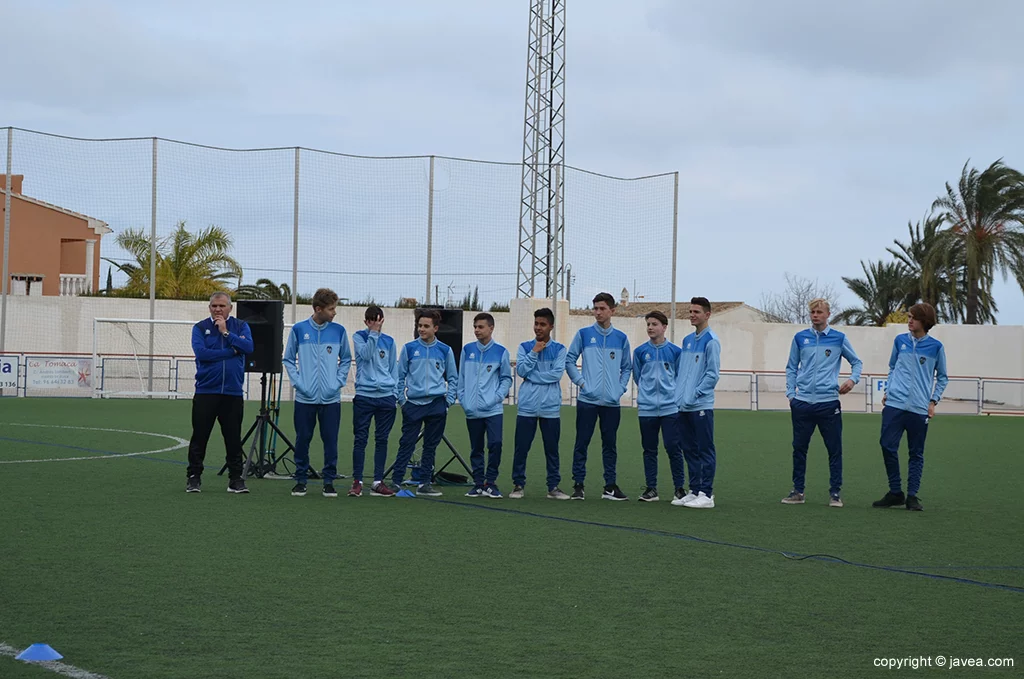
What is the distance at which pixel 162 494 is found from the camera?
1026 centimetres

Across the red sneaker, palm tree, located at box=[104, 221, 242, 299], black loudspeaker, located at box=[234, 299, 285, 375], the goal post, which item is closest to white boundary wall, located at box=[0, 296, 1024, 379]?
the goal post

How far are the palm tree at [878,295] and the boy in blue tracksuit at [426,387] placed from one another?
41.3m

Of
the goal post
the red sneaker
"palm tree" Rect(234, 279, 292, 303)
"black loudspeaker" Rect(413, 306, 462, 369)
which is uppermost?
"palm tree" Rect(234, 279, 292, 303)

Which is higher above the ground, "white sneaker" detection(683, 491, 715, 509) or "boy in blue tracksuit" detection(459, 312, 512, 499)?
"boy in blue tracksuit" detection(459, 312, 512, 499)

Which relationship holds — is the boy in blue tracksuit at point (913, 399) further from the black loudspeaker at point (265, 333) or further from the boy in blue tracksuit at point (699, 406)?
the black loudspeaker at point (265, 333)

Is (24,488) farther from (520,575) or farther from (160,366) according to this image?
(160,366)

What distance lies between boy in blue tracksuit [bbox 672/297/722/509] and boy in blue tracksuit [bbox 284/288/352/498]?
2928 millimetres

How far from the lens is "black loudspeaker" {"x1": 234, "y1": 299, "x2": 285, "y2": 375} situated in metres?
11.8

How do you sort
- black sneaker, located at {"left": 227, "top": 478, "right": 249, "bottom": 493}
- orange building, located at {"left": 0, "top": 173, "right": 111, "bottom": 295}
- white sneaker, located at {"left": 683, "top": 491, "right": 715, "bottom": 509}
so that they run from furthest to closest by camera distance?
orange building, located at {"left": 0, "top": 173, "right": 111, "bottom": 295}
black sneaker, located at {"left": 227, "top": 478, "right": 249, "bottom": 493}
white sneaker, located at {"left": 683, "top": 491, "right": 715, "bottom": 509}

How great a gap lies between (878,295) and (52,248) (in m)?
32.4

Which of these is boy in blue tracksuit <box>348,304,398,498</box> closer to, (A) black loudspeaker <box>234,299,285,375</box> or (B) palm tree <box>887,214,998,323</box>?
(A) black loudspeaker <box>234,299,285,375</box>

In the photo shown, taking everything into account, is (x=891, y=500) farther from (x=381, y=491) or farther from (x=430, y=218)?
(x=430, y=218)

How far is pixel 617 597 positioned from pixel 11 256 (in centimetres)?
3689

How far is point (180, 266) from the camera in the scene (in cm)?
3925
